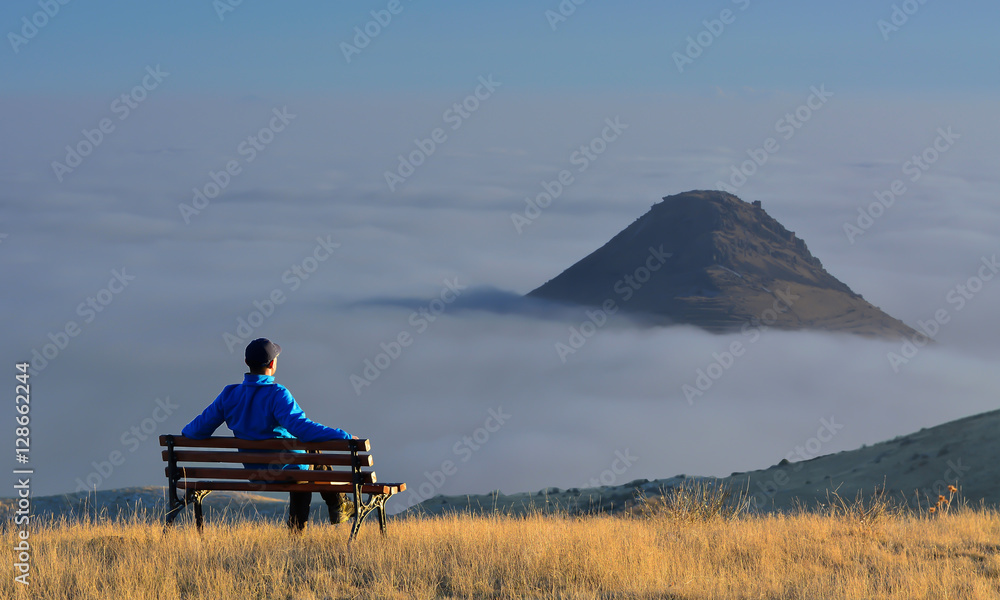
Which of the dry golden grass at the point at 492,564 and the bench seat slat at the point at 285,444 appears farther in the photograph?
the bench seat slat at the point at 285,444

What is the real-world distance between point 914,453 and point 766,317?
426 ft

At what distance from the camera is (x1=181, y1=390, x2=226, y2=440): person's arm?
8102mm

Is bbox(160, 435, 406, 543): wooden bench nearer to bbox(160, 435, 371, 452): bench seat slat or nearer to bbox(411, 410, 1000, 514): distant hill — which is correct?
bbox(160, 435, 371, 452): bench seat slat

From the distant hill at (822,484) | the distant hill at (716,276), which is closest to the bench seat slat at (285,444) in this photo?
the distant hill at (822,484)

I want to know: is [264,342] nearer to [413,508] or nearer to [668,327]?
[413,508]

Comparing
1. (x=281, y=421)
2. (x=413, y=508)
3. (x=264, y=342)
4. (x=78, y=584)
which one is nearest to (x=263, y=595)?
(x=78, y=584)

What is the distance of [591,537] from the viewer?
8133mm

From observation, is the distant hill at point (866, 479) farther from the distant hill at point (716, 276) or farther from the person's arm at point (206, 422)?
the distant hill at point (716, 276)

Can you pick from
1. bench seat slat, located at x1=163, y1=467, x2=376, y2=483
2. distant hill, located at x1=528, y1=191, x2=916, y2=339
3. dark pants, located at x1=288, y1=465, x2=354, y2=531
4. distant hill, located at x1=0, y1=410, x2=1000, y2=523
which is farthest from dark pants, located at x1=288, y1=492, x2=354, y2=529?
distant hill, located at x1=528, y1=191, x2=916, y2=339

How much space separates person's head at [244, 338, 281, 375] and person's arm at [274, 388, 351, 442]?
0.89 ft

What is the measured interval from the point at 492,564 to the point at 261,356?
2.58 m

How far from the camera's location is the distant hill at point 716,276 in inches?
5915

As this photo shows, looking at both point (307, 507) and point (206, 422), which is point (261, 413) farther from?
point (307, 507)

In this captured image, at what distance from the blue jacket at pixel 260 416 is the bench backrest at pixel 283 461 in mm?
82
